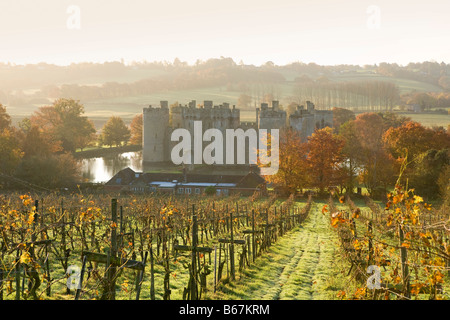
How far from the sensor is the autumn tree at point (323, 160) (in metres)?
39.9

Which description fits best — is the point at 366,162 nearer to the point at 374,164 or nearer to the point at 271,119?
the point at 374,164

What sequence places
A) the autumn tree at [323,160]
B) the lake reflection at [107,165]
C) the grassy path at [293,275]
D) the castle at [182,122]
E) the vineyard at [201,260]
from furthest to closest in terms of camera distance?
1. the castle at [182,122]
2. the lake reflection at [107,165]
3. the autumn tree at [323,160]
4. the grassy path at [293,275]
5. the vineyard at [201,260]

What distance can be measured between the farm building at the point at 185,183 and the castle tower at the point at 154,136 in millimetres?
16085

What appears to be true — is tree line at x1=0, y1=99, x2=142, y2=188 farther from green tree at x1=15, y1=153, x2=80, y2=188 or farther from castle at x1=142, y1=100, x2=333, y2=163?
castle at x1=142, y1=100, x2=333, y2=163

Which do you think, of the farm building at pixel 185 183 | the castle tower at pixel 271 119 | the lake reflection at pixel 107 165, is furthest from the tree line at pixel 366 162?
the lake reflection at pixel 107 165

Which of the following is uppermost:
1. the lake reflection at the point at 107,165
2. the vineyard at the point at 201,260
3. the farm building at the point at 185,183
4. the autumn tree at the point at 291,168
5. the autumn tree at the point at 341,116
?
the autumn tree at the point at 341,116

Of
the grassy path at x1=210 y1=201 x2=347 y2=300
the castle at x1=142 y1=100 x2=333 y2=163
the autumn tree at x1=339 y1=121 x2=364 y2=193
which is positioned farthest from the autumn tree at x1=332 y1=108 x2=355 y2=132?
the grassy path at x1=210 y1=201 x2=347 y2=300

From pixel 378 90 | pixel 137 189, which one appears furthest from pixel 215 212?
pixel 378 90

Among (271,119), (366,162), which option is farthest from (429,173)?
(271,119)

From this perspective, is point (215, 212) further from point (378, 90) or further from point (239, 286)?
point (378, 90)

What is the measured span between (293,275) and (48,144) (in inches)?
1722

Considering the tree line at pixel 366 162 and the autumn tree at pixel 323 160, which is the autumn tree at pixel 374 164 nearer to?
the tree line at pixel 366 162

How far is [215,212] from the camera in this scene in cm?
2075
